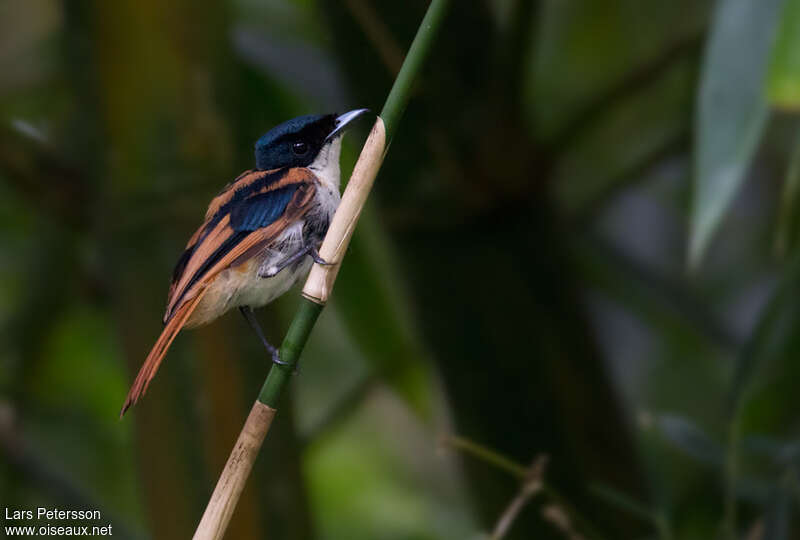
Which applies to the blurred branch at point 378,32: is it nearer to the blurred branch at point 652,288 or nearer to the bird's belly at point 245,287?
the bird's belly at point 245,287

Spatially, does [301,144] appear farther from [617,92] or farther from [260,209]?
[617,92]

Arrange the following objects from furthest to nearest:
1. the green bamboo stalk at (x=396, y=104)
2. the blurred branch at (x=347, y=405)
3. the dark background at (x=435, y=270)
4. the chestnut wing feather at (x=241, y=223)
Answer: the blurred branch at (x=347, y=405) < the dark background at (x=435, y=270) < the chestnut wing feather at (x=241, y=223) < the green bamboo stalk at (x=396, y=104)

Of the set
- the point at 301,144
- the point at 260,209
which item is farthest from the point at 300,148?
the point at 260,209

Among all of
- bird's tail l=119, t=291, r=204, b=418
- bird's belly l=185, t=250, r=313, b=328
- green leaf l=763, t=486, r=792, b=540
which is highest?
bird's belly l=185, t=250, r=313, b=328

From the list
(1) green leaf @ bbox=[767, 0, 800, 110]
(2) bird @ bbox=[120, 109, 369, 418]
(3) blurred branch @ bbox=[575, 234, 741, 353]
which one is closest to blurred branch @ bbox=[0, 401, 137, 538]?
(2) bird @ bbox=[120, 109, 369, 418]

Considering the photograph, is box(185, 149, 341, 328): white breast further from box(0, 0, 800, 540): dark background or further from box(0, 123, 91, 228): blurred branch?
box(0, 123, 91, 228): blurred branch

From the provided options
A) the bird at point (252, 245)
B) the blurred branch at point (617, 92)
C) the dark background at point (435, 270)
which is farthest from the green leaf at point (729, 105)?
the blurred branch at point (617, 92)

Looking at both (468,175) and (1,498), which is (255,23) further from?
(1,498)
